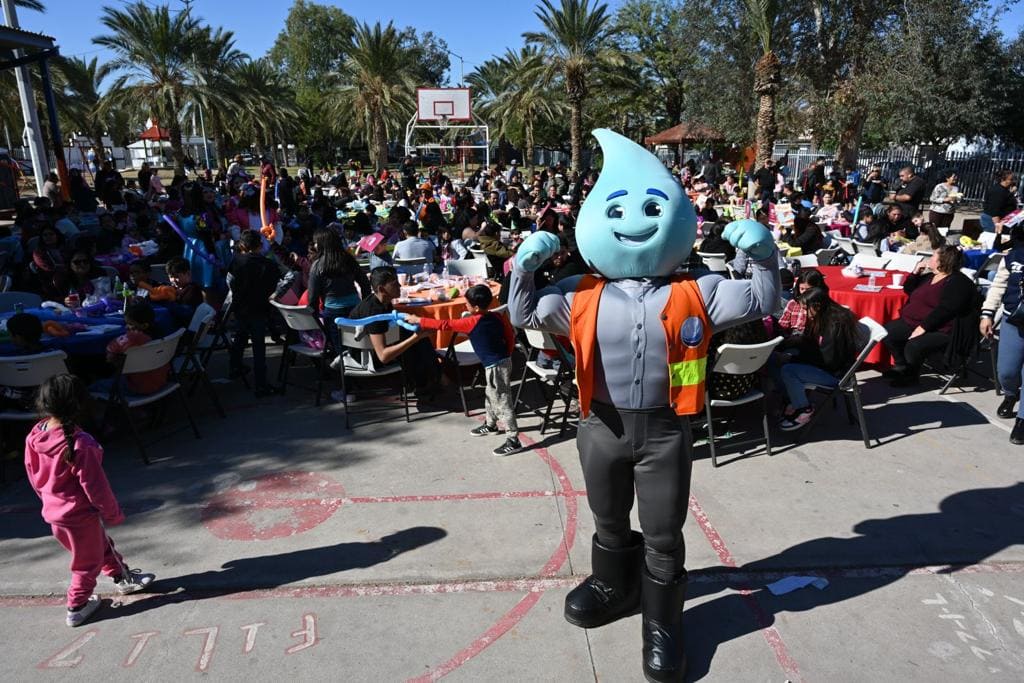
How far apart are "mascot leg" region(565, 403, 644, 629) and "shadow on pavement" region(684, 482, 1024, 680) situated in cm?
37

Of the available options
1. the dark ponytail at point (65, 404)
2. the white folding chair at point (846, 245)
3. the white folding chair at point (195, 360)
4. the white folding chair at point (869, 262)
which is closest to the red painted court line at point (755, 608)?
the dark ponytail at point (65, 404)

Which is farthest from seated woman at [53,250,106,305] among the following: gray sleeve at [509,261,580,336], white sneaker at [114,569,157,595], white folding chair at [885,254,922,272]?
white folding chair at [885,254,922,272]

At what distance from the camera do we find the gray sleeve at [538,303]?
2955mm

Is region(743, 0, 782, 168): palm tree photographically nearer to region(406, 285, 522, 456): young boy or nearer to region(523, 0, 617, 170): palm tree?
region(523, 0, 617, 170): palm tree

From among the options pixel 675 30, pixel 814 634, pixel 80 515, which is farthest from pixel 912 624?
pixel 675 30

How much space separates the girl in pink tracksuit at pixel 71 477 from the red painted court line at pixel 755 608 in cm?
312

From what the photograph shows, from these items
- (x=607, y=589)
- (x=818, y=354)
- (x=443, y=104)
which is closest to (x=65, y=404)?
(x=607, y=589)

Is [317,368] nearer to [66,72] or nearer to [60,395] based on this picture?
[60,395]

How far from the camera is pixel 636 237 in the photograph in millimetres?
2818

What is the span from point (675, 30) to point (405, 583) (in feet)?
91.2

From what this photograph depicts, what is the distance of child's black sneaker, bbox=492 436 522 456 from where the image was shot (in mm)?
5195

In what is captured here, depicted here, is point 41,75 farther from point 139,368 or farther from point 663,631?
point 663,631

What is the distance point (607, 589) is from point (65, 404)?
2.65m

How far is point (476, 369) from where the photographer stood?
22.5 feet
